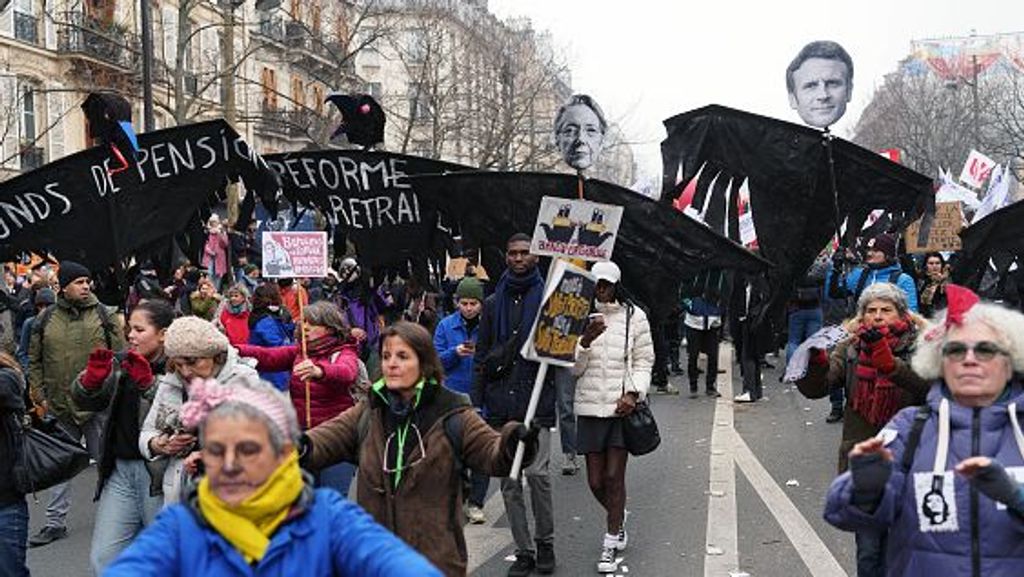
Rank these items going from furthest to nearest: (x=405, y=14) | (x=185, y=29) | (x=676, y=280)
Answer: (x=405, y=14), (x=185, y=29), (x=676, y=280)

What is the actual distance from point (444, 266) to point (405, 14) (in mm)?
29542

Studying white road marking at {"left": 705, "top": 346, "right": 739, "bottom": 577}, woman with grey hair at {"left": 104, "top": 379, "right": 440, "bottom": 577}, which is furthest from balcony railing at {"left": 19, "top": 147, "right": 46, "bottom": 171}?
woman with grey hair at {"left": 104, "top": 379, "right": 440, "bottom": 577}

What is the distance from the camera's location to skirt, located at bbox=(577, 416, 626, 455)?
6680mm

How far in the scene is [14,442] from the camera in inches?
197

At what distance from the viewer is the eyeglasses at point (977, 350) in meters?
3.51

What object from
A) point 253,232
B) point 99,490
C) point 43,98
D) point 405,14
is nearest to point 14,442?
point 99,490

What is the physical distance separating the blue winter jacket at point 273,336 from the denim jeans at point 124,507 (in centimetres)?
289

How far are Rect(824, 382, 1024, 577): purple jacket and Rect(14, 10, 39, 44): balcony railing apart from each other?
29.1 metres

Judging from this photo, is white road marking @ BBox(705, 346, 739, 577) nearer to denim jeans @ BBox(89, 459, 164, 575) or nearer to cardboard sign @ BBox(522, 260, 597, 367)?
cardboard sign @ BBox(522, 260, 597, 367)

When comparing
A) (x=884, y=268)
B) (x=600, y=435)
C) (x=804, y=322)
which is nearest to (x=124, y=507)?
(x=600, y=435)

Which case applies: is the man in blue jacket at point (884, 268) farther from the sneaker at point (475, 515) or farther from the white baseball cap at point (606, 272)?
the sneaker at point (475, 515)

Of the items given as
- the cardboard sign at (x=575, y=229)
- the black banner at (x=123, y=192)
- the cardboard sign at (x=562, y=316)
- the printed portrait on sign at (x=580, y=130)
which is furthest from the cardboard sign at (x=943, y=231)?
the cardboard sign at (x=562, y=316)

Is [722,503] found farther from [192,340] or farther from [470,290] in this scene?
[192,340]

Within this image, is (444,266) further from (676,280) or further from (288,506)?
(288,506)
